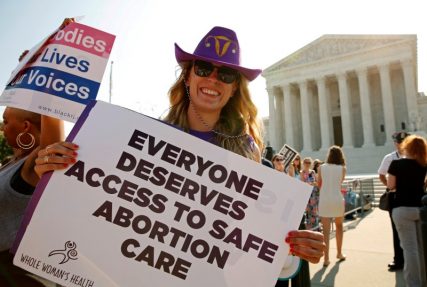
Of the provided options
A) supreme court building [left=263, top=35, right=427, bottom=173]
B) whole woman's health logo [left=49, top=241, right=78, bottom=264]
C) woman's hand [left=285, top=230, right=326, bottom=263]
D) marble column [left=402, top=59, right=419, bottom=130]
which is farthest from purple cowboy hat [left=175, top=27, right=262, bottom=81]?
marble column [left=402, top=59, right=419, bottom=130]

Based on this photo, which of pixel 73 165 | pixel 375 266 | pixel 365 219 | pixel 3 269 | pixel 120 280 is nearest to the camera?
pixel 120 280

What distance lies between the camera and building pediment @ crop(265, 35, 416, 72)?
124 ft

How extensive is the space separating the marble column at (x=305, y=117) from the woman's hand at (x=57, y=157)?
135 feet

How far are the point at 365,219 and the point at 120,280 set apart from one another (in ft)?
36.2

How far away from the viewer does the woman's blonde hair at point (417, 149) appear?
4.61 m

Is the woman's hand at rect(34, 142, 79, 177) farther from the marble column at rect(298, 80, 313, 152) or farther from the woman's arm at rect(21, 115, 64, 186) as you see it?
the marble column at rect(298, 80, 313, 152)

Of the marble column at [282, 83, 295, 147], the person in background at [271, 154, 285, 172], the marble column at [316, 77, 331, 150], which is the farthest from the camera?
the marble column at [282, 83, 295, 147]

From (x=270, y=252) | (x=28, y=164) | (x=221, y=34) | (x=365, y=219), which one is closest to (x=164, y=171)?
(x=270, y=252)

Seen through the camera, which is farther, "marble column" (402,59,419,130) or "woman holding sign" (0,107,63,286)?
"marble column" (402,59,419,130)

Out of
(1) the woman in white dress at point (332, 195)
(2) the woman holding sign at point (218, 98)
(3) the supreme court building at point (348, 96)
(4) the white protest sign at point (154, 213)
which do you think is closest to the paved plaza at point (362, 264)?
(1) the woman in white dress at point (332, 195)

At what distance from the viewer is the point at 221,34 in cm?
206

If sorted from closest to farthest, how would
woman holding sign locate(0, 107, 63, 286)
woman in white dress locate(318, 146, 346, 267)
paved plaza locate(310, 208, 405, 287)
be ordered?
woman holding sign locate(0, 107, 63, 286), paved plaza locate(310, 208, 405, 287), woman in white dress locate(318, 146, 346, 267)

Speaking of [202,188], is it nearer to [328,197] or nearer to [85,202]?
[85,202]

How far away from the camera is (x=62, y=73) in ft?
6.38
